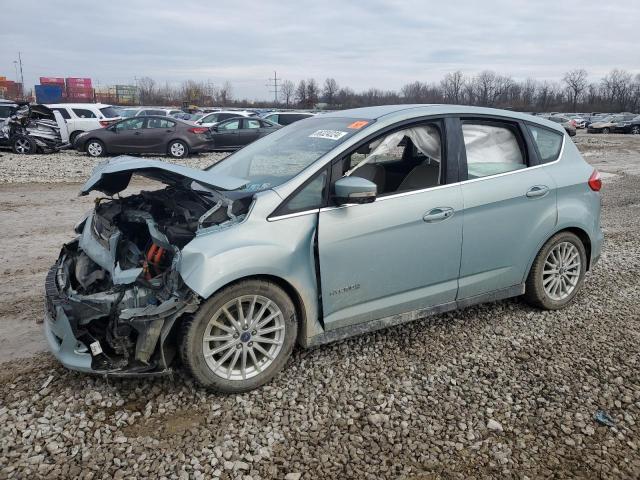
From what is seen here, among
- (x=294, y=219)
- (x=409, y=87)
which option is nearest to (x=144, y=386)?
(x=294, y=219)

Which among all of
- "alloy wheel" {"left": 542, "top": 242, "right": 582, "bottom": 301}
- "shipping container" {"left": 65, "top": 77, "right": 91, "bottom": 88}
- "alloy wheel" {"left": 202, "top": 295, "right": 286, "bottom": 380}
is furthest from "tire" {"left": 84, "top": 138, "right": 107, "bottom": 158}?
"shipping container" {"left": 65, "top": 77, "right": 91, "bottom": 88}

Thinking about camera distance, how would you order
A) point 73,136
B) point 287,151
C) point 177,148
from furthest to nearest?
point 73,136, point 177,148, point 287,151

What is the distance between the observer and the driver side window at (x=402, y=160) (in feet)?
12.1

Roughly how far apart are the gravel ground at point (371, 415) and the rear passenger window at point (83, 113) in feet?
54.2

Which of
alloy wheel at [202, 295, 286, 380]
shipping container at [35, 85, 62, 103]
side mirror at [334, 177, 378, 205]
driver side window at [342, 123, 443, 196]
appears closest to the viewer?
alloy wheel at [202, 295, 286, 380]

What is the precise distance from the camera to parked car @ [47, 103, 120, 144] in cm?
1764

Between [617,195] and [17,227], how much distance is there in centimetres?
1147

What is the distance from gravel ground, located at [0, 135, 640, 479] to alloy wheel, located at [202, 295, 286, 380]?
0.61 feet

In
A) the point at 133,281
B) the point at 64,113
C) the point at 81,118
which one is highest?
the point at 64,113

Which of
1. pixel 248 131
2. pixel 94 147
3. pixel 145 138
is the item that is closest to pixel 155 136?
pixel 145 138

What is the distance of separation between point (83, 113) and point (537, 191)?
58.0 ft

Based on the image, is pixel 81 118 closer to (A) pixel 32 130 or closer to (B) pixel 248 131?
(A) pixel 32 130

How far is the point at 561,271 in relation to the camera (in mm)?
4504

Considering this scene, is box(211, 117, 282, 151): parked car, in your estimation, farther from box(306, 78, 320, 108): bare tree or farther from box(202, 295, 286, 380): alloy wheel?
box(306, 78, 320, 108): bare tree
